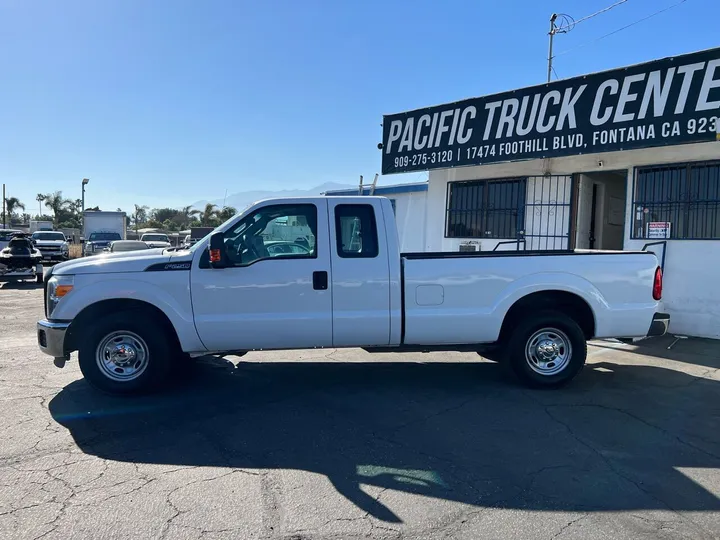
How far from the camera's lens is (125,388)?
543 centimetres

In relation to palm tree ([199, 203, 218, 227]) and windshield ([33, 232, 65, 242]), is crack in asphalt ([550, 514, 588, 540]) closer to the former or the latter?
windshield ([33, 232, 65, 242])

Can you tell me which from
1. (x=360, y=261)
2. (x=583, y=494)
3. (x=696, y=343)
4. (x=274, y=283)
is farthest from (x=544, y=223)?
(x=583, y=494)

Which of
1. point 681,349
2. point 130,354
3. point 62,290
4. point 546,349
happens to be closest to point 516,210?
point 681,349

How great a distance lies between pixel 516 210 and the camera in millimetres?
11141

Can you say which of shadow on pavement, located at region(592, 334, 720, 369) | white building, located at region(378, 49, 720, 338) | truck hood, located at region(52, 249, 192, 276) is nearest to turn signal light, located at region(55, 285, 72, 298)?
truck hood, located at region(52, 249, 192, 276)

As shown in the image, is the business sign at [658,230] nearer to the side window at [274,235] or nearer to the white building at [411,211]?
the white building at [411,211]

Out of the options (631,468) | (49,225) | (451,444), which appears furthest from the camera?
(49,225)

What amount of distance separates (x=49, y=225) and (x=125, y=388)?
2269 inches

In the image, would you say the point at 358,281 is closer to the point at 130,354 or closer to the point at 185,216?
the point at 130,354

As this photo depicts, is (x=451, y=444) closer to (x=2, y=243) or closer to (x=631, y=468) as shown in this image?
(x=631, y=468)

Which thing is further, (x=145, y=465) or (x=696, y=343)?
(x=696, y=343)

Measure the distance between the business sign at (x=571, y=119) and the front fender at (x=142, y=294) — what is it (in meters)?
7.19

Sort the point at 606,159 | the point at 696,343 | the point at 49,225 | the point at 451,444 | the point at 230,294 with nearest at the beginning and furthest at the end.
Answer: the point at 451,444, the point at 230,294, the point at 696,343, the point at 606,159, the point at 49,225

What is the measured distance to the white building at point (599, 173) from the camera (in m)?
8.43
